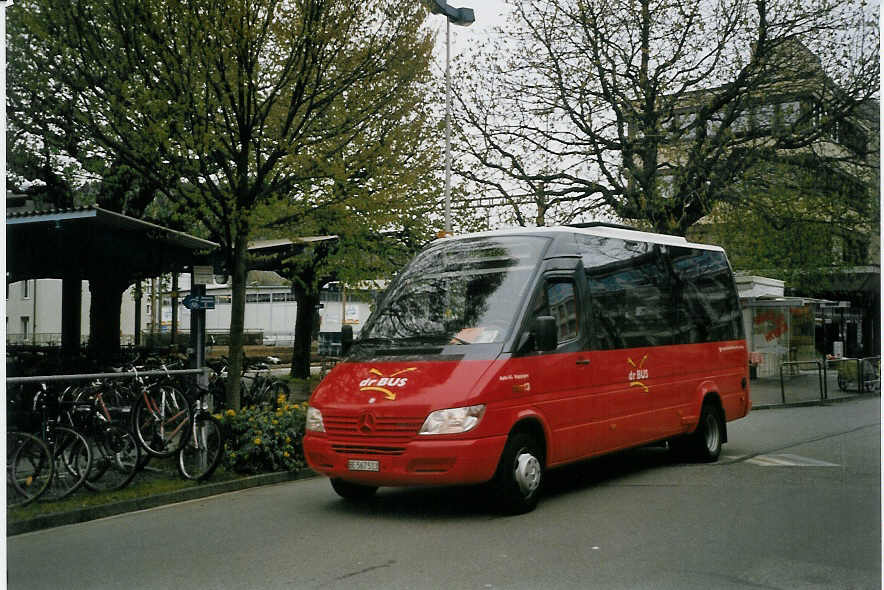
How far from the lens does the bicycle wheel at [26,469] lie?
8.52 metres

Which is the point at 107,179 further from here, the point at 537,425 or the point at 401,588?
the point at 401,588

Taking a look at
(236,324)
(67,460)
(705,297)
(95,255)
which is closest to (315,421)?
(67,460)

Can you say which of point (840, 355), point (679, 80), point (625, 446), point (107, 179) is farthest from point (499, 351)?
point (679, 80)

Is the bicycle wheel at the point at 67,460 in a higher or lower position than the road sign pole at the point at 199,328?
Result: lower

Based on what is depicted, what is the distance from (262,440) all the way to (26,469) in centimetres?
279

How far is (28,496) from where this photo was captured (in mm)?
8586

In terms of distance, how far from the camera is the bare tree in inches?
769

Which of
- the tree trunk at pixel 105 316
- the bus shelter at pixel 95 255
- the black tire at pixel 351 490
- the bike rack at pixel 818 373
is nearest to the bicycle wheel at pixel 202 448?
the black tire at pixel 351 490

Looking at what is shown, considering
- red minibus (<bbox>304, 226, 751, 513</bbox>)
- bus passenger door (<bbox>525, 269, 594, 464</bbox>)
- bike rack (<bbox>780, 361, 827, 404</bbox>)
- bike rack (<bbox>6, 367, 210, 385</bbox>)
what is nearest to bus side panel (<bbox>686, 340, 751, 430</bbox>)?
red minibus (<bbox>304, 226, 751, 513</bbox>)

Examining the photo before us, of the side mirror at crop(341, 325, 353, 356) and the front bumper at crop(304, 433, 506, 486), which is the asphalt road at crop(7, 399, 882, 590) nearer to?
the front bumper at crop(304, 433, 506, 486)

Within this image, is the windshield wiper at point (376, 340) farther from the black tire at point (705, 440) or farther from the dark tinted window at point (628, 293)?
the black tire at point (705, 440)

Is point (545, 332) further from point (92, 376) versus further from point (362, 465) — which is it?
point (92, 376)

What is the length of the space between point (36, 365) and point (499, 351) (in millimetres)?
6960

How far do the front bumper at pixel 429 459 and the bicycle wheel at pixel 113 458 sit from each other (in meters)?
3.00
